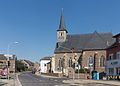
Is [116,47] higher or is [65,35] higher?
[65,35]

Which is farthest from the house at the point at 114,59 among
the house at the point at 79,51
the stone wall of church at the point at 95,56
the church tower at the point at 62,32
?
the church tower at the point at 62,32

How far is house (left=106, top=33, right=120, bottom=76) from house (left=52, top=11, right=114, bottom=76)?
23.0 metres

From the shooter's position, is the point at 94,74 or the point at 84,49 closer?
the point at 94,74

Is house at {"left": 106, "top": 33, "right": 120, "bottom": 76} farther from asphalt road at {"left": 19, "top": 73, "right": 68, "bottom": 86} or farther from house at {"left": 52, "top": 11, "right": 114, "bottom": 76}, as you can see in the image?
house at {"left": 52, "top": 11, "right": 114, "bottom": 76}

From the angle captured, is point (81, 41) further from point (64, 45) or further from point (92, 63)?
point (92, 63)

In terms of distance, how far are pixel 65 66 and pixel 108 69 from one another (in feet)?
122

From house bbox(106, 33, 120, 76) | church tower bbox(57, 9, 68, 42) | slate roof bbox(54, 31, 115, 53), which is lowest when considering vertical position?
house bbox(106, 33, 120, 76)

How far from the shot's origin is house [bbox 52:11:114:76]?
3595 inches

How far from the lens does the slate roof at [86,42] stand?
93312 millimetres

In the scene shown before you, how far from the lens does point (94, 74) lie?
2702 inches

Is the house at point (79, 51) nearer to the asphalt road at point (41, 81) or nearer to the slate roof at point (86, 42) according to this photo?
the slate roof at point (86, 42)

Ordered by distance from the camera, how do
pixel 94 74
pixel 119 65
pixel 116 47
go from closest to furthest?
pixel 119 65 < pixel 116 47 < pixel 94 74

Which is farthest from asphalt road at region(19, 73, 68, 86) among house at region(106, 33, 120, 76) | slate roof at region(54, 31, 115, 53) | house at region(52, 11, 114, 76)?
slate roof at region(54, 31, 115, 53)

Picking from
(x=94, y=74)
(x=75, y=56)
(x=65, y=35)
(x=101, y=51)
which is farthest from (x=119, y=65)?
(x=65, y=35)
